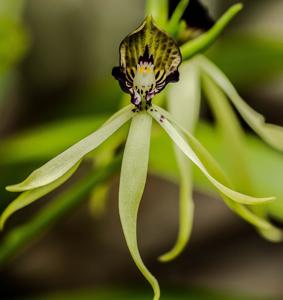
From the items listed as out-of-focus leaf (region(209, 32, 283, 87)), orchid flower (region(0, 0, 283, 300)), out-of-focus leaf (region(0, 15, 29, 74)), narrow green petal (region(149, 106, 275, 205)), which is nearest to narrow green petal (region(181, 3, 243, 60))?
orchid flower (region(0, 0, 283, 300))

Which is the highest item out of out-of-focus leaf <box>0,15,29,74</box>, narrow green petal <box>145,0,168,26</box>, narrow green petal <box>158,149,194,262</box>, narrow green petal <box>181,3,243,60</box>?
narrow green petal <box>145,0,168,26</box>

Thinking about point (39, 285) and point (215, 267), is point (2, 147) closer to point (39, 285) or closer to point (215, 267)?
point (39, 285)

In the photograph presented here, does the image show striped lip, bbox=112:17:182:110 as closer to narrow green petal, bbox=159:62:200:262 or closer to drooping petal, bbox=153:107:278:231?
drooping petal, bbox=153:107:278:231

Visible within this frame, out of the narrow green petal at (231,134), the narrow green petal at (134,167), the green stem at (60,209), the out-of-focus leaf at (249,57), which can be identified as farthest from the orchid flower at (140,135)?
the out-of-focus leaf at (249,57)

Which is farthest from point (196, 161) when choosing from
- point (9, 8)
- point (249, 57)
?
point (9, 8)

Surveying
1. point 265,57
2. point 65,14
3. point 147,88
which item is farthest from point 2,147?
point 65,14

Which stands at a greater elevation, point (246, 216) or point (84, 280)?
point (246, 216)
